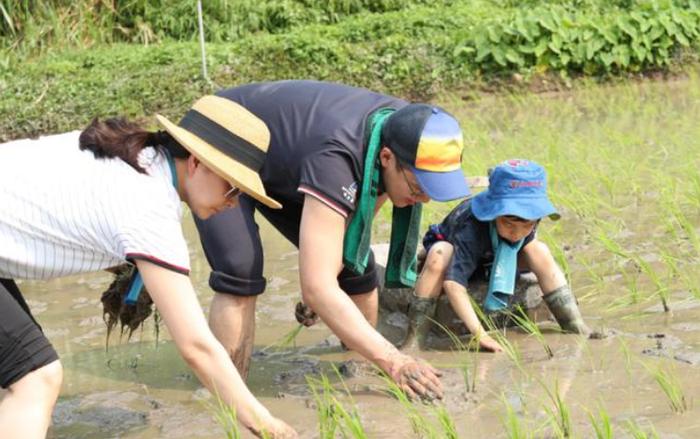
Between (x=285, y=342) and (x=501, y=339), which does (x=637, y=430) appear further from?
(x=285, y=342)

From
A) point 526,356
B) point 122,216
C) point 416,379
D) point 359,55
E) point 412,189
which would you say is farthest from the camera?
point 359,55

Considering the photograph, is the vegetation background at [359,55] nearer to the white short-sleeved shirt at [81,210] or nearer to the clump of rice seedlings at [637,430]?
the white short-sleeved shirt at [81,210]

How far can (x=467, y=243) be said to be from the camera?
416cm

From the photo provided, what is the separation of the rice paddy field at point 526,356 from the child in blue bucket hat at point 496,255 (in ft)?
0.41

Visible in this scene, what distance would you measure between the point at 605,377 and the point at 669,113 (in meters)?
4.59

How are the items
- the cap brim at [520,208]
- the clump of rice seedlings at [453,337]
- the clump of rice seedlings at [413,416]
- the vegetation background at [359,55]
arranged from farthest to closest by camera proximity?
1. the vegetation background at [359,55]
2. the clump of rice seedlings at [453,337]
3. the cap brim at [520,208]
4. the clump of rice seedlings at [413,416]

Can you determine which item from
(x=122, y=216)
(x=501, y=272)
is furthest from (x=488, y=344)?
(x=122, y=216)

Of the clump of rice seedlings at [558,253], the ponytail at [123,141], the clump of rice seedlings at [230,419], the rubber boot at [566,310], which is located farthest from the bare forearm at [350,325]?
the clump of rice seedlings at [558,253]

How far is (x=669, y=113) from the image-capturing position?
25.5ft

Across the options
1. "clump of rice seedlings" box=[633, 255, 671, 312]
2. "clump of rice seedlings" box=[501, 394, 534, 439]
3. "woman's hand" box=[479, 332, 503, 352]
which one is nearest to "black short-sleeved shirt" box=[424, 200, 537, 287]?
"woman's hand" box=[479, 332, 503, 352]

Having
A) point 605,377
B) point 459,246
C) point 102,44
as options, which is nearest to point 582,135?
point 459,246

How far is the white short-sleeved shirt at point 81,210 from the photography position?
268 cm

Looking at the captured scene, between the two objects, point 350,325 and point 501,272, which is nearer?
point 350,325

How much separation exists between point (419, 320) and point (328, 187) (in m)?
1.00
